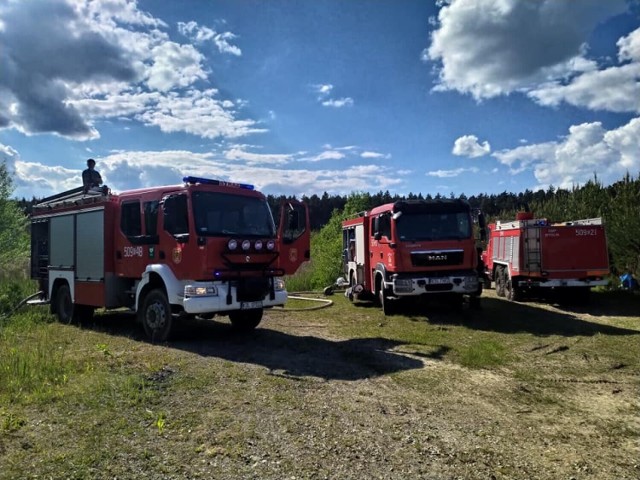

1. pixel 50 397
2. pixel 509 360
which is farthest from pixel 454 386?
pixel 50 397

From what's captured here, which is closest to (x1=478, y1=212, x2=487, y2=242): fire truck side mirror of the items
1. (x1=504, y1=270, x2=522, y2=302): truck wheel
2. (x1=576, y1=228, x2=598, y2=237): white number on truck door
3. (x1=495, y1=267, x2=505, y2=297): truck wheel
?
(x1=576, y1=228, x2=598, y2=237): white number on truck door

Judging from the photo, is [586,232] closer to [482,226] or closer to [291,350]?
[482,226]

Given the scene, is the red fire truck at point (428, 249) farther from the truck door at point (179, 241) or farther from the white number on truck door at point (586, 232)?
the truck door at point (179, 241)

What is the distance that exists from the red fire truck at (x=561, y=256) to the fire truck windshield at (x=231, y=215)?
351 inches

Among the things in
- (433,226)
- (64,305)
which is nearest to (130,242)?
(64,305)

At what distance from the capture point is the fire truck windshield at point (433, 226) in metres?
12.6

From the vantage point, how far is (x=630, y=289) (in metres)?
16.9

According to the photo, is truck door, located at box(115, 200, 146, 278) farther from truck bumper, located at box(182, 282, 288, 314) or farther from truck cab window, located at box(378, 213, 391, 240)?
truck cab window, located at box(378, 213, 391, 240)

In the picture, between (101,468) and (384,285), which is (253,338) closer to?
(384,285)

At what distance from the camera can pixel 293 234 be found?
9.94 m

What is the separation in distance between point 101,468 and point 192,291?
462 centimetres

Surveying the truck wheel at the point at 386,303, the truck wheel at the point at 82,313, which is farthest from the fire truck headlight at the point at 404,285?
the truck wheel at the point at 82,313

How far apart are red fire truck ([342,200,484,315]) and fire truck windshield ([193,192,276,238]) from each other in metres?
3.85

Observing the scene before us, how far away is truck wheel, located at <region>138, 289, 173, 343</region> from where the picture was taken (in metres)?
9.23
